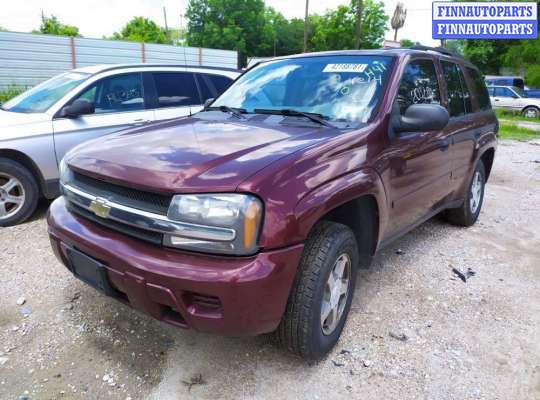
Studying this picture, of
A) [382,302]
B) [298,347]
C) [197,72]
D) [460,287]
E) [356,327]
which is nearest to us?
[298,347]

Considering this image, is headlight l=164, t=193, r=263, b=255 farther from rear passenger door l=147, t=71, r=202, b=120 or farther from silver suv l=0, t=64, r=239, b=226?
rear passenger door l=147, t=71, r=202, b=120

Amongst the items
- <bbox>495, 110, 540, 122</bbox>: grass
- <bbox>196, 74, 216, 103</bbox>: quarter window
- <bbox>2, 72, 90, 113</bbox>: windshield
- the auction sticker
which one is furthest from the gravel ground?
<bbox>495, 110, 540, 122</bbox>: grass

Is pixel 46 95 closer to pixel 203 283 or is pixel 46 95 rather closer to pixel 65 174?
pixel 65 174

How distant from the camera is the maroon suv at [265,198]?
1.87 m

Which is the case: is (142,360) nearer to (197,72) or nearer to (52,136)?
(52,136)

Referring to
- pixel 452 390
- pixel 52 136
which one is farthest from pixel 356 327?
pixel 52 136

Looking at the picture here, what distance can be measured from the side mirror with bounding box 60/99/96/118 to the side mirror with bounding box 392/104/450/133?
3409 mm

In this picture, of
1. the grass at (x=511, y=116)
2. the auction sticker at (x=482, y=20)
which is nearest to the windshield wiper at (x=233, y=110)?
the auction sticker at (x=482, y=20)

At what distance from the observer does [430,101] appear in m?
3.44

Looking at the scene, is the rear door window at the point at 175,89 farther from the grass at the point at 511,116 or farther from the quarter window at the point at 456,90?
the grass at the point at 511,116

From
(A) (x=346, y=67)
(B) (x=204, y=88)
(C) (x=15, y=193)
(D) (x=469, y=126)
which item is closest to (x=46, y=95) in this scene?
(C) (x=15, y=193)

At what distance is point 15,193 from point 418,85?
3.99 meters

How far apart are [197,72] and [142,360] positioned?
14.4 feet

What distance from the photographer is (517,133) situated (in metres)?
14.4
